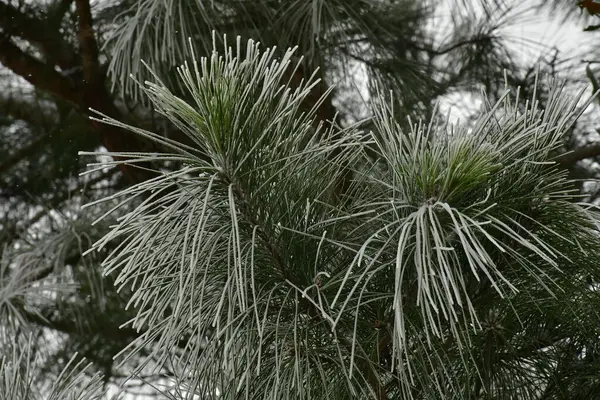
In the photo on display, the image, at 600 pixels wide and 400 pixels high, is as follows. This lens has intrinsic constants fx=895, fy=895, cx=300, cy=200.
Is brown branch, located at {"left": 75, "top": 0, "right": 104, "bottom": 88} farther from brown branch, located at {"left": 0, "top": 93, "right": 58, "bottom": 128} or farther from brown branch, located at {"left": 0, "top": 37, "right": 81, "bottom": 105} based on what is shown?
brown branch, located at {"left": 0, "top": 93, "right": 58, "bottom": 128}

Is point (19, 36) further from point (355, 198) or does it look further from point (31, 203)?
point (355, 198)

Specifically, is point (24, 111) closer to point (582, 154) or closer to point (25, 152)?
point (25, 152)

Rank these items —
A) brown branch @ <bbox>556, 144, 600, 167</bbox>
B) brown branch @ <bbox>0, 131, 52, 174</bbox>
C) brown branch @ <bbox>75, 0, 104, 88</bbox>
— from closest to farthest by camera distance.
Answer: brown branch @ <bbox>75, 0, 104, 88</bbox>
brown branch @ <bbox>556, 144, 600, 167</bbox>
brown branch @ <bbox>0, 131, 52, 174</bbox>

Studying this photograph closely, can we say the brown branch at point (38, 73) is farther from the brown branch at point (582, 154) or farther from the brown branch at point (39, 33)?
the brown branch at point (582, 154)

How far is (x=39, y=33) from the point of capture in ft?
3.82

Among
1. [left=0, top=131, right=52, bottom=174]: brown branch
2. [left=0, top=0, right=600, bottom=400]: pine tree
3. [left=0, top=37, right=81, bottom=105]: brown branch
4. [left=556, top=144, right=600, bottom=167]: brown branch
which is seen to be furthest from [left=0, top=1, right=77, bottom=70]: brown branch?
[left=556, top=144, right=600, bottom=167]: brown branch

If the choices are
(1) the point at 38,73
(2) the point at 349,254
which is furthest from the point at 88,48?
(2) the point at 349,254

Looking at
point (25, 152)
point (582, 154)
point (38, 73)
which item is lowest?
point (25, 152)

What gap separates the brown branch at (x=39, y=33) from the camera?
1.15 metres

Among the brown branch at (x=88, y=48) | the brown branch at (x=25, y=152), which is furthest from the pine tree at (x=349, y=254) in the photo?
the brown branch at (x=25, y=152)

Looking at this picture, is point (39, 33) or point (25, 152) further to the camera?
point (25, 152)

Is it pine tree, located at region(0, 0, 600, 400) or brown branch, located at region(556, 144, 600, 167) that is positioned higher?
pine tree, located at region(0, 0, 600, 400)

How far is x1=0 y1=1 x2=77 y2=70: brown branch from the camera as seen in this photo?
1.15m

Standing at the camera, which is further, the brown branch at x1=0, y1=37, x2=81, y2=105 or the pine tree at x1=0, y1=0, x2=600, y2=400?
the brown branch at x1=0, y1=37, x2=81, y2=105
